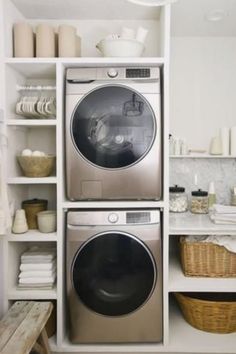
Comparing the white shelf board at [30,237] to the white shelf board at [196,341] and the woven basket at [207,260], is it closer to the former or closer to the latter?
the woven basket at [207,260]

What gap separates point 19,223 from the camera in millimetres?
2016

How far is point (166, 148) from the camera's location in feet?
6.45

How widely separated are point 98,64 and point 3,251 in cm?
134

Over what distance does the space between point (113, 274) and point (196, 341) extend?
0.73 m

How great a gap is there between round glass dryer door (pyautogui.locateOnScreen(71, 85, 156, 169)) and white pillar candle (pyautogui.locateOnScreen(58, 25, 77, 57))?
34cm

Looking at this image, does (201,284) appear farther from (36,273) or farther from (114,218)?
(36,273)

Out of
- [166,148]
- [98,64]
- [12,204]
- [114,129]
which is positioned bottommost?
[12,204]

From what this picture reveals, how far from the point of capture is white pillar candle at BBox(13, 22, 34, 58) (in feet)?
6.59

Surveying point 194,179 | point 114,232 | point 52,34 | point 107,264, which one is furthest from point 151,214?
point 52,34

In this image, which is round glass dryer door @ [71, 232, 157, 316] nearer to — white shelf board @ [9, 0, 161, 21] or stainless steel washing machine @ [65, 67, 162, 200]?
stainless steel washing machine @ [65, 67, 162, 200]

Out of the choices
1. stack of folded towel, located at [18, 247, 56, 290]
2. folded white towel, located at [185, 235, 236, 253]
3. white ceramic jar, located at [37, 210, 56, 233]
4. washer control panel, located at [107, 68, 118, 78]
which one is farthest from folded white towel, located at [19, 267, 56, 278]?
washer control panel, located at [107, 68, 118, 78]

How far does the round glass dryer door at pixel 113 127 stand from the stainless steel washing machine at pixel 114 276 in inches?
14.0

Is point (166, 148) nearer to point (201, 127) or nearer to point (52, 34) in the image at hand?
point (201, 127)

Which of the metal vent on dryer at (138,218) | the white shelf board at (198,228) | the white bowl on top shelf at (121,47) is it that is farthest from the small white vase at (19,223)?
the white bowl on top shelf at (121,47)
